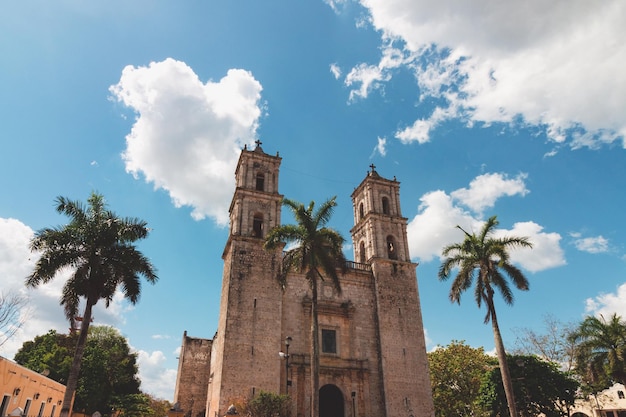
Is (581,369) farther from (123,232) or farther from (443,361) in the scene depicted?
A: (123,232)

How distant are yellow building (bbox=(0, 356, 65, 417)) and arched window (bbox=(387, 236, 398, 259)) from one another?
66.8ft

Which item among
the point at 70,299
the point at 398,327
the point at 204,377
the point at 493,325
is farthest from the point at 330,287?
the point at 70,299

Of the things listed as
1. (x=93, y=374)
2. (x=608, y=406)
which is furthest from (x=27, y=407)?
(x=608, y=406)

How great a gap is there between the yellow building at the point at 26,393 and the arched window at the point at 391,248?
20.4 m

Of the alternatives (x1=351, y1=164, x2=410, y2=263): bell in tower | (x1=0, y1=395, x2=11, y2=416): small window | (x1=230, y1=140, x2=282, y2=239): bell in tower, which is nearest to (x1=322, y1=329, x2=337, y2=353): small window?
(x1=351, y1=164, x2=410, y2=263): bell in tower

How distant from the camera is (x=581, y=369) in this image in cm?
2620

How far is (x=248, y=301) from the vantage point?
78.4 feet

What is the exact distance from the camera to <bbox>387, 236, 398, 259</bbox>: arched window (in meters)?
29.2

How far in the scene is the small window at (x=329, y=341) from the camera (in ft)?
81.8

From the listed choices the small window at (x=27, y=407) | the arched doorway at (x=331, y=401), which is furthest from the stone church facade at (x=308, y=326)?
the small window at (x=27, y=407)

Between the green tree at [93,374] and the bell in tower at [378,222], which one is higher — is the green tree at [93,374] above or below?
below

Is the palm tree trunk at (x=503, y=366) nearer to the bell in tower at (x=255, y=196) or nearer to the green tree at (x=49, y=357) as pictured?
the bell in tower at (x=255, y=196)

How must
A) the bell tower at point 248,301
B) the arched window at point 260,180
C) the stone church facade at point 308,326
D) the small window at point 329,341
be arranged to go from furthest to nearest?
the arched window at point 260,180, the small window at point 329,341, the stone church facade at point 308,326, the bell tower at point 248,301

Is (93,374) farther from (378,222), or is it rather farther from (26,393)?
(378,222)
